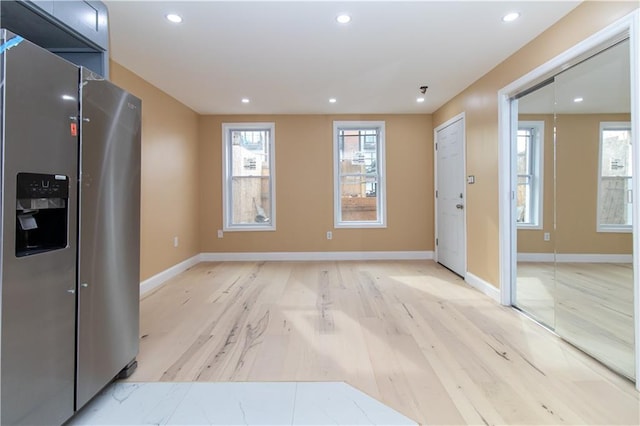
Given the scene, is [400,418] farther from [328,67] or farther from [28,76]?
[328,67]

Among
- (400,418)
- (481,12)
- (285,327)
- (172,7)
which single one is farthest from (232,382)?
(481,12)

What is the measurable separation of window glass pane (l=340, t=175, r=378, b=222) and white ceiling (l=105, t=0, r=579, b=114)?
1544 millimetres

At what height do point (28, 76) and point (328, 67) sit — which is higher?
point (328, 67)

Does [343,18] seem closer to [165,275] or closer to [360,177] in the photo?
[360,177]

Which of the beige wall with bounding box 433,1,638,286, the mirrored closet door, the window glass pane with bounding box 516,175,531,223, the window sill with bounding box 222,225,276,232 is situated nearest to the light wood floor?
the mirrored closet door

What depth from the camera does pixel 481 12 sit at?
87.7 inches

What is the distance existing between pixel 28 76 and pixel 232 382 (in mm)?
1718

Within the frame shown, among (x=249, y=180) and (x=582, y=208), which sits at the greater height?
(x=249, y=180)

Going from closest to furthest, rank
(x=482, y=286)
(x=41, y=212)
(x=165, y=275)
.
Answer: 1. (x=41, y=212)
2. (x=482, y=286)
3. (x=165, y=275)

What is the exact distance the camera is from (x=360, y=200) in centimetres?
517

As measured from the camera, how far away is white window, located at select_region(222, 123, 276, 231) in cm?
508

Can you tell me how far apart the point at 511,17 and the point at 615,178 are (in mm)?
1378

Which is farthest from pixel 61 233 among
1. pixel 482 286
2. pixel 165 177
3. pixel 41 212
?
pixel 482 286

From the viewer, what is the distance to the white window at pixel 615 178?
1872 mm
